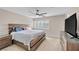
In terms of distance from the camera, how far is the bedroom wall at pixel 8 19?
1548mm

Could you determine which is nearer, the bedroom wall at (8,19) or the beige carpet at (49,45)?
the bedroom wall at (8,19)

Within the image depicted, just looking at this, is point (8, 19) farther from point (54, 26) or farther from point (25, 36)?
point (54, 26)

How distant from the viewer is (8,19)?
167cm

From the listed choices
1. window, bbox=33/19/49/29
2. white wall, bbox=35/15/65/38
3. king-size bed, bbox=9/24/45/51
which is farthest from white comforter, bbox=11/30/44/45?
white wall, bbox=35/15/65/38

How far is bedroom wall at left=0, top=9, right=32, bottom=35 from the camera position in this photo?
5.08 feet

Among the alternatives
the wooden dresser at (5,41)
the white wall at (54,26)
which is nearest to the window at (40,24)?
the white wall at (54,26)

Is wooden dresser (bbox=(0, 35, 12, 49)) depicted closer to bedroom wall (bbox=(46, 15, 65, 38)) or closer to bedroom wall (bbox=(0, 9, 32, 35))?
bedroom wall (bbox=(0, 9, 32, 35))

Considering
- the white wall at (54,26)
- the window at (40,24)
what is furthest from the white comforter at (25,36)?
the white wall at (54,26)

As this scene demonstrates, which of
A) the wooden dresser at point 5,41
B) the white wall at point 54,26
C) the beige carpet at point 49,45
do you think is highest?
the white wall at point 54,26

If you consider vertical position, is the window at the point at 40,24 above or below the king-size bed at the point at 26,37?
above

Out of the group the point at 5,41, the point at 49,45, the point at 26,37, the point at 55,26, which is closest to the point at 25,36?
the point at 26,37

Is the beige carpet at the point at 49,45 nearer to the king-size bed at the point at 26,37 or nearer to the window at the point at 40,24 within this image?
the king-size bed at the point at 26,37

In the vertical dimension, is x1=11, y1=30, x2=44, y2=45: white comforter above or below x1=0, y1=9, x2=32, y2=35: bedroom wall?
below
